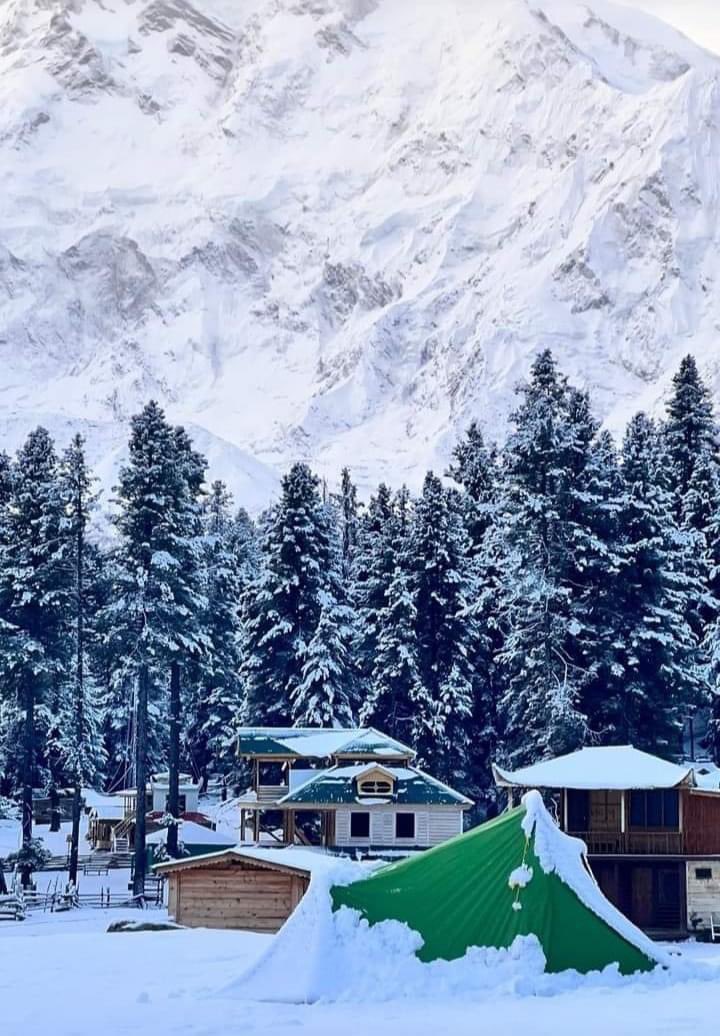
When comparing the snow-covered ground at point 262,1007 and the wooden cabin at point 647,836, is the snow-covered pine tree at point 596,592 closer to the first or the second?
the wooden cabin at point 647,836

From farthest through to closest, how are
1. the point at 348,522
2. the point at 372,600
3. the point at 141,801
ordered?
1. the point at 348,522
2. the point at 372,600
3. the point at 141,801

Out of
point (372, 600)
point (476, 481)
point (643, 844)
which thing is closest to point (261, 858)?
point (643, 844)

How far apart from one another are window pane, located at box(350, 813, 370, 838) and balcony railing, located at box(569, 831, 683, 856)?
32.0ft

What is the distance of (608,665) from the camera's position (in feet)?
166

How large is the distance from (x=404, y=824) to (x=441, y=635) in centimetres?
→ 873

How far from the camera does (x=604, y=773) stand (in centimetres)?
4362

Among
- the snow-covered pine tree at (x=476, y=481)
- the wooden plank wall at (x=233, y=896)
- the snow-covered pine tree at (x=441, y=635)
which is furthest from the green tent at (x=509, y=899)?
the snow-covered pine tree at (x=476, y=481)

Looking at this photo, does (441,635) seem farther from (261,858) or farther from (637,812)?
(261,858)

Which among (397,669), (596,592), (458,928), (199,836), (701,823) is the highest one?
(596,592)

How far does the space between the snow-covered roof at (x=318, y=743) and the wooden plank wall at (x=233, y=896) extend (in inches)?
587

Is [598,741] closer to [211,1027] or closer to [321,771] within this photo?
[321,771]

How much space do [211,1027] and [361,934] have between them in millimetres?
3874

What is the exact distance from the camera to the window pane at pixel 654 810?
45438 mm

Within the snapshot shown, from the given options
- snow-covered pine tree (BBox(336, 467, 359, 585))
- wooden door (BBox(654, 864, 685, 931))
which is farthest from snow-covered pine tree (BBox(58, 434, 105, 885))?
snow-covered pine tree (BBox(336, 467, 359, 585))
